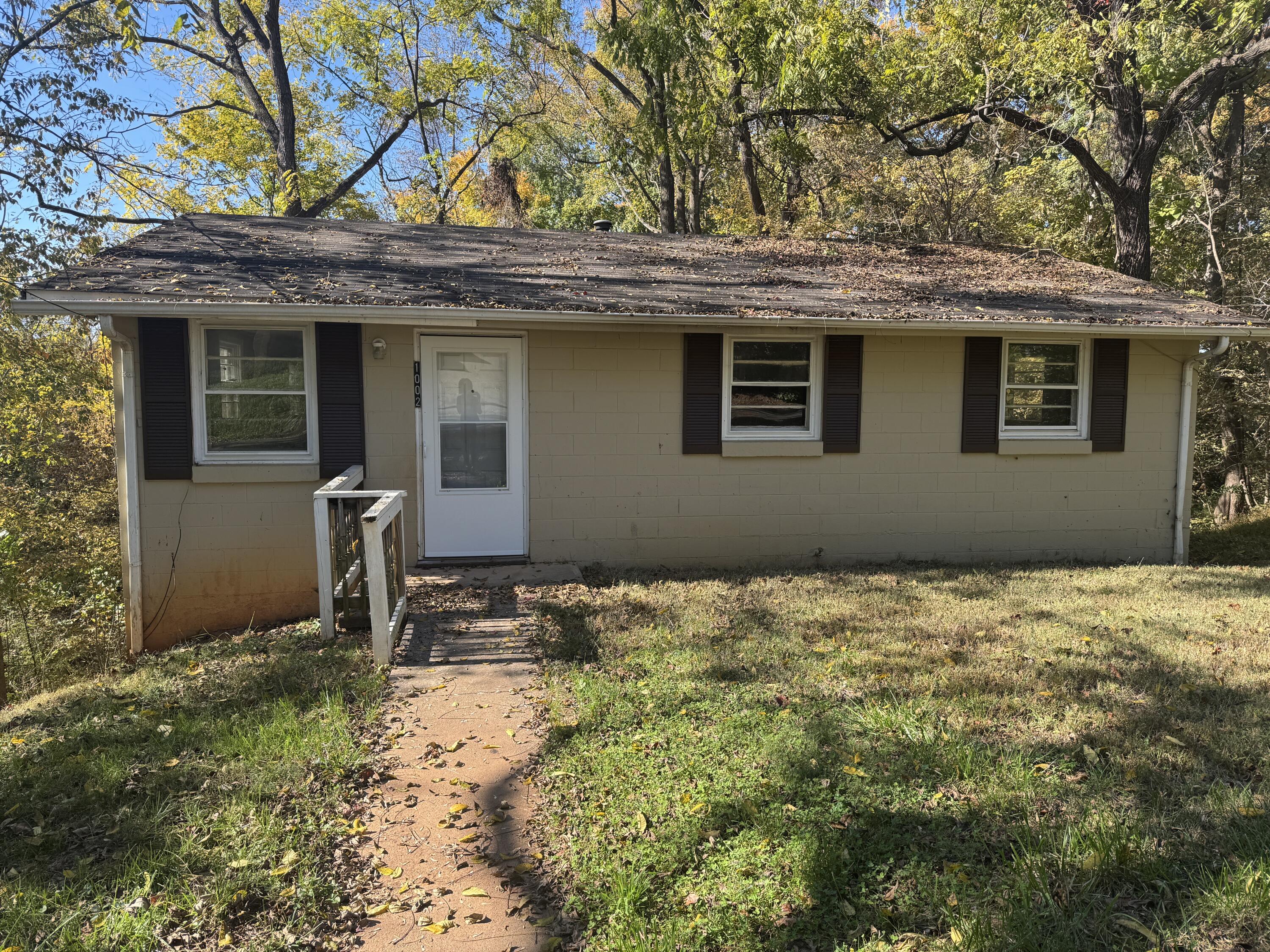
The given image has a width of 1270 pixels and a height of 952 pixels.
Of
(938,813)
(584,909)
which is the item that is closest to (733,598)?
(938,813)

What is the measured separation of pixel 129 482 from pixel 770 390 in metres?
5.95

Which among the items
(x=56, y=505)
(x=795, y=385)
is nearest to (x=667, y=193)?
(x=795, y=385)

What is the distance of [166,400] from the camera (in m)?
6.87

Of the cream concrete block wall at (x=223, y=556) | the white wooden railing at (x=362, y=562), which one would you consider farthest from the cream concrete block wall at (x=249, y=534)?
the white wooden railing at (x=362, y=562)

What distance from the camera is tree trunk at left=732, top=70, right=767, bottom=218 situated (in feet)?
47.3

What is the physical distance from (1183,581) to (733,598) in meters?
4.35

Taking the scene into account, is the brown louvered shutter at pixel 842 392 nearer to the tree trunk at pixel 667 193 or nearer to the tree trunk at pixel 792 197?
the tree trunk at pixel 792 197

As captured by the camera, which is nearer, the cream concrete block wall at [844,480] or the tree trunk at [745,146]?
the cream concrete block wall at [844,480]

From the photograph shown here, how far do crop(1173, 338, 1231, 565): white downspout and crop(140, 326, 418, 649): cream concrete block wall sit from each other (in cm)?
812

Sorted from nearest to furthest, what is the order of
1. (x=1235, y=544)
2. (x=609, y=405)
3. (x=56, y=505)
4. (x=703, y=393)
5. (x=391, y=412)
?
(x=391, y=412) < (x=609, y=405) < (x=703, y=393) < (x=1235, y=544) < (x=56, y=505)

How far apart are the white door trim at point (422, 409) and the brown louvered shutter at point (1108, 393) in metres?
5.99

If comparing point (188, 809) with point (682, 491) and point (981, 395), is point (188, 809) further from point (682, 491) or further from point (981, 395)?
point (981, 395)

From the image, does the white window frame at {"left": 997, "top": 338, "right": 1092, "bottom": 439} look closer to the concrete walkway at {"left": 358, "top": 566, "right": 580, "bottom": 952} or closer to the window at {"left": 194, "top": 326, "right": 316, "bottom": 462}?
the concrete walkway at {"left": 358, "top": 566, "right": 580, "bottom": 952}

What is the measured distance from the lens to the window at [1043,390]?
337 inches
